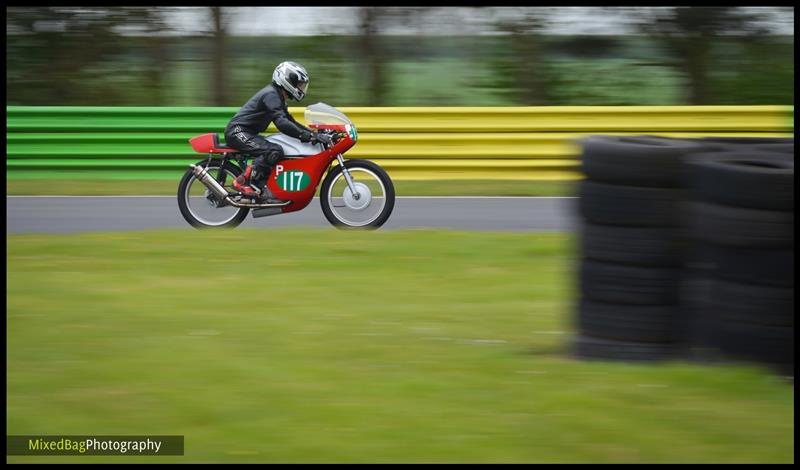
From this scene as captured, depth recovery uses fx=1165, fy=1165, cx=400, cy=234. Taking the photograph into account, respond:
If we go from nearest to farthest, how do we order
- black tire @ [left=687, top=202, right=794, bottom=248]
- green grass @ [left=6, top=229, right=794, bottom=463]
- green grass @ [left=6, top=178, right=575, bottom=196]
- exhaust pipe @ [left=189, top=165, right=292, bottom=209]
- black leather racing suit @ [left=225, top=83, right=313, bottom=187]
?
green grass @ [left=6, top=229, right=794, bottom=463] < black tire @ [left=687, top=202, right=794, bottom=248] < black leather racing suit @ [left=225, top=83, right=313, bottom=187] < exhaust pipe @ [left=189, top=165, right=292, bottom=209] < green grass @ [left=6, top=178, right=575, bottom=196]

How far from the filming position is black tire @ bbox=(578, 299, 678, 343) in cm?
533

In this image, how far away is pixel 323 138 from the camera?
10227 millimetres

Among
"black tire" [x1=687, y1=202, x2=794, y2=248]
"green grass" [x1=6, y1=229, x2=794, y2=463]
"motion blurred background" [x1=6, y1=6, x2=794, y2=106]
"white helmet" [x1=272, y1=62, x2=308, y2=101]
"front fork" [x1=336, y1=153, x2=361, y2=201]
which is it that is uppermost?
"motion blurred background" [x1=6, y1=6, x2=794, y2=106]

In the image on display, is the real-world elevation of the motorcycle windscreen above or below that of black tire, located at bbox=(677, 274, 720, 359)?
above

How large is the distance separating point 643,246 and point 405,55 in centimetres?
1151

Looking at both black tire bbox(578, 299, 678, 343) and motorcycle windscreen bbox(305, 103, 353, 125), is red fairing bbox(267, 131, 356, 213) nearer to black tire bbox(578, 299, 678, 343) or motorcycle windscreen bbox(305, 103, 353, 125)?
motorcycle windscreen bbox(305, 103, 353, 125)

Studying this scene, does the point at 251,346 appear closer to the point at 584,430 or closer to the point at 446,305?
the point at 446,305

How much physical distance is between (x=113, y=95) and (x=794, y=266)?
1344 cm

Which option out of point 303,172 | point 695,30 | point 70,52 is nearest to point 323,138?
point 303,172

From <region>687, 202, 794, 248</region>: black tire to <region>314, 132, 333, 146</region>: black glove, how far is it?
5408 mm

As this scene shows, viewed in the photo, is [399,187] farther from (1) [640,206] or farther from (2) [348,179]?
(1) [640,206]

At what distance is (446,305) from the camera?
688 cm

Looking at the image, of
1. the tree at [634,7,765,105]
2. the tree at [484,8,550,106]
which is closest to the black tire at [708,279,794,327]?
the tree at [484,8,550,106]

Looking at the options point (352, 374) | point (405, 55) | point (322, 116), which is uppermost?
point (405, 55)
